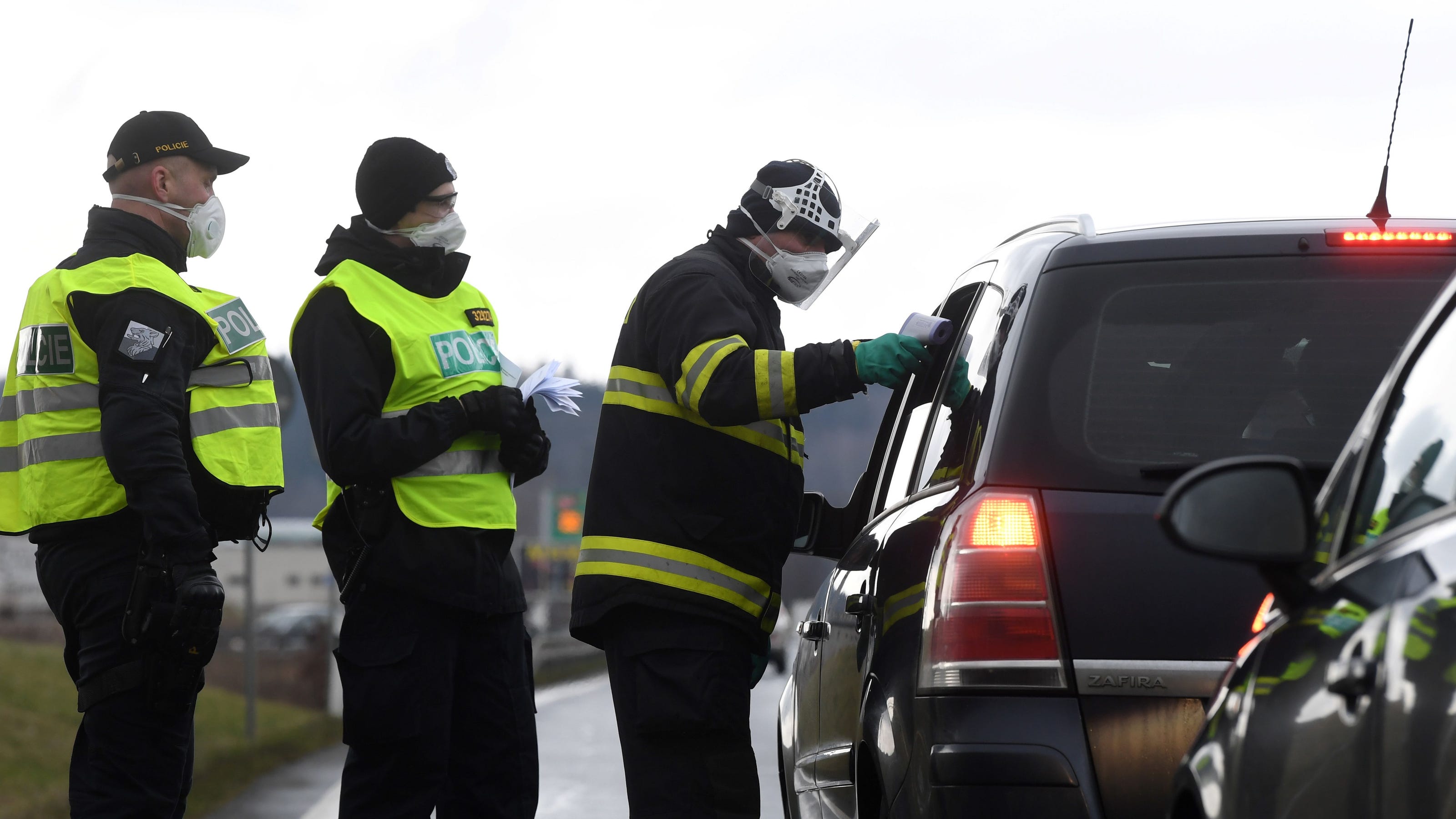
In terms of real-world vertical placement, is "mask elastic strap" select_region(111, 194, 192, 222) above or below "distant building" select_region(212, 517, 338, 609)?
above

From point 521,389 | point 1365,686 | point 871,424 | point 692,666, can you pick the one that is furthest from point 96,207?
point 871,424

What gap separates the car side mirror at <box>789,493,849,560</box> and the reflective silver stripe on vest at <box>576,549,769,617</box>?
66 centimetres

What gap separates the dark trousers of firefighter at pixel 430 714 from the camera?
4.73 m

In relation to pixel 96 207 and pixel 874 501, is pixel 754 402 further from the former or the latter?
pixel 96 207

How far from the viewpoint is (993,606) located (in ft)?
10.5

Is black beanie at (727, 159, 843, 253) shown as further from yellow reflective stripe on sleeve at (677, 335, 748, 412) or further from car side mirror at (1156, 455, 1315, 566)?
car side mirror at (1156, 455, 1315, 566)

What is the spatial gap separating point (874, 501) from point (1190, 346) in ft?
6.89

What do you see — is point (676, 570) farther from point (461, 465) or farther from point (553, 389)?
point (553, 389)

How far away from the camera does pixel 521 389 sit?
5.23m

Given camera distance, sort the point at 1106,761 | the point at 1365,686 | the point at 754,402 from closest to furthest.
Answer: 1. the point at 1365,686
2. the point at 1106,761
3. the point at 754,402

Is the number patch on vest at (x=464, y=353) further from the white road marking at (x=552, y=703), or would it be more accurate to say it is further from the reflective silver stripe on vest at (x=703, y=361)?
the white road marking at (x=552, y=703)

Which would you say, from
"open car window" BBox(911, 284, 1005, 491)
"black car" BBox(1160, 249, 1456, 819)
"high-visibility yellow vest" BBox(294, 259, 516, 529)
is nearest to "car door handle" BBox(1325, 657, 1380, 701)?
"black car" BBox(1160, 249, 1456, 819)

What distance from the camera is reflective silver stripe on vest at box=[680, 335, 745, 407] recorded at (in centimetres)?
444

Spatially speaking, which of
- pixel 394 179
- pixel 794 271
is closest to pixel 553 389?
pixel 394 179
